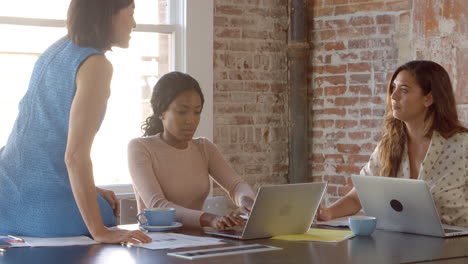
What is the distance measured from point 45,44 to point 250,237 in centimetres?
269

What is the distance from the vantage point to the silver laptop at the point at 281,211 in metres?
3.09

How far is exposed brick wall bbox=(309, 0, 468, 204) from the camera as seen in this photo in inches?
210

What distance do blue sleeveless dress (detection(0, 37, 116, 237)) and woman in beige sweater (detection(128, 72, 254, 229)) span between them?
0.97m

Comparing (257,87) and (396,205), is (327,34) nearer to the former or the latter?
(257,87)

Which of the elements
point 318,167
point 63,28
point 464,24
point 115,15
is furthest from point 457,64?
point 115,15

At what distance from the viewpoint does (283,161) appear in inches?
252

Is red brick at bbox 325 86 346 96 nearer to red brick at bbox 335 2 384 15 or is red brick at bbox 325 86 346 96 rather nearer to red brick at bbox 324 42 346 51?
red brick at bbox 324 42 346 51

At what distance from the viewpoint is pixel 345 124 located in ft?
19.7

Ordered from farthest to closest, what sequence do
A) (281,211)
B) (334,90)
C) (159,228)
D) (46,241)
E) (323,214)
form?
(334,90), (323,214), (159,228), (281,211), (46,241)

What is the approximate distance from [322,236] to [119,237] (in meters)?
0.81

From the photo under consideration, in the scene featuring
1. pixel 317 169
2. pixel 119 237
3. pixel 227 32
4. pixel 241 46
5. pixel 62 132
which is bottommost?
pixel 317 169

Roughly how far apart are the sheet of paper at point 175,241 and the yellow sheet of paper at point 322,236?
0.31 metres

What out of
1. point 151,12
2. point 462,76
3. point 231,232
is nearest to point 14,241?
point 231,232

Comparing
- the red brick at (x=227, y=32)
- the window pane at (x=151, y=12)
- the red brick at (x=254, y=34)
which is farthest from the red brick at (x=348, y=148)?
the window pane at (x=151, y=12)
